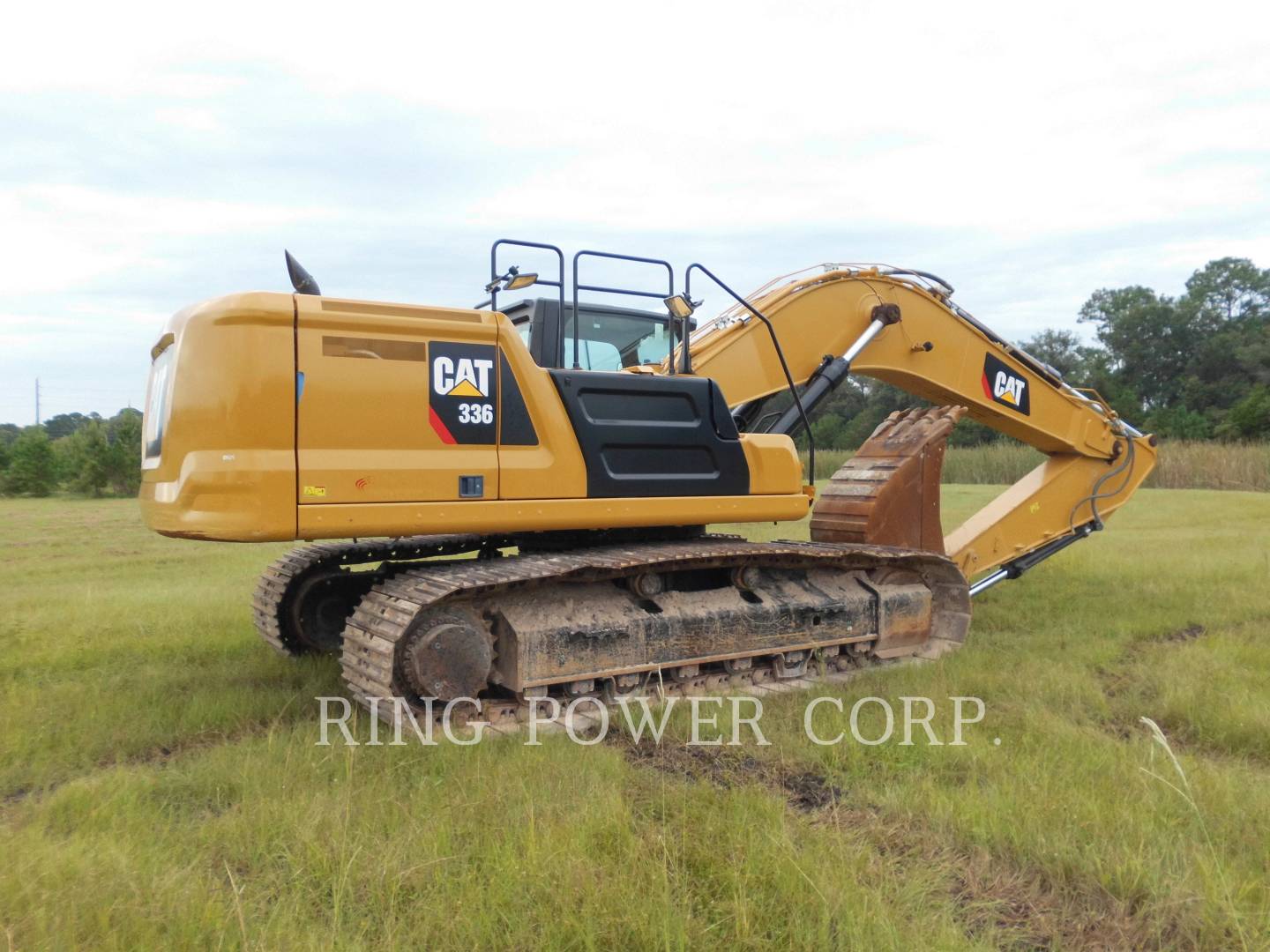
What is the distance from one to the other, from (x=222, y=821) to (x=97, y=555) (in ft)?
40.9

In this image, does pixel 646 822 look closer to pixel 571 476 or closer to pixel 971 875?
pixel 971 875

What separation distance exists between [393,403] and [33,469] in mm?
36310

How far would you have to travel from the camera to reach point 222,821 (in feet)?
11.6

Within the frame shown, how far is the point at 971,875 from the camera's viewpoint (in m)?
3.25

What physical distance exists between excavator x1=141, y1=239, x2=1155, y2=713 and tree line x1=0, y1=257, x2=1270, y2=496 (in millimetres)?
32842

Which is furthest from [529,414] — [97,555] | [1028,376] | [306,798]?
[97,555]

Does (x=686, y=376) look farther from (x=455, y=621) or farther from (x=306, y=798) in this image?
(x=306, y=798)

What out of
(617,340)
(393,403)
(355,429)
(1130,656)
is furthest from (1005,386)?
(355,429)

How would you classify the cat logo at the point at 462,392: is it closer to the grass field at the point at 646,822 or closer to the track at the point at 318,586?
the grass field at the point at 646,822

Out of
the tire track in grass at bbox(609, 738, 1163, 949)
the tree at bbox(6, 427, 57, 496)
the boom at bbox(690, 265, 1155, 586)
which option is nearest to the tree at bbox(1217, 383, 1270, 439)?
the boom at bbox(690, 265, 1155, 586)

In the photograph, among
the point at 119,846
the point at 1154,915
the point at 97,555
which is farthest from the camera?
the point at 97,555

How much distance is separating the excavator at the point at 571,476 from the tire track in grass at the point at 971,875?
1211 mm

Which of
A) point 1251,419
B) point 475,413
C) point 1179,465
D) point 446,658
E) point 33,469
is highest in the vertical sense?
point 1251,419

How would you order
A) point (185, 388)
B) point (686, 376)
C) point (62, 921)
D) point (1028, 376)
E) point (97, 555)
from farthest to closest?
point (97, 555) < point (1028, 376) < point (686, 376) < point (185, 388) < point (62, 921)
